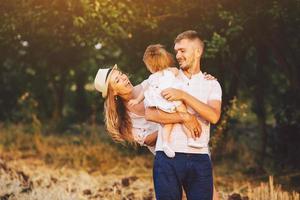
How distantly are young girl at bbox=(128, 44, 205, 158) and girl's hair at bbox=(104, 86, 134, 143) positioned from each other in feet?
1.67

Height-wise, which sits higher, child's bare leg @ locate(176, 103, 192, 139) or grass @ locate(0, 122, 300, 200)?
child's bare leg @ locate(176, 103, 192, 139)

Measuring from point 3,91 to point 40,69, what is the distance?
2.43 meters

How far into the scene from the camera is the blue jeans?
4.45 m

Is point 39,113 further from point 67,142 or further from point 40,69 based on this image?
point 67,142

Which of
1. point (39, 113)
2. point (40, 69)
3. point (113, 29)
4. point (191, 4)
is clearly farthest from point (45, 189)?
point (39, 113)

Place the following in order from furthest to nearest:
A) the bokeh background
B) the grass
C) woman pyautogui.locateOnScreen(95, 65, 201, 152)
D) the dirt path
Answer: the bokeh background, the grass, the dirt path, woman pyautogui.locateOnScreen(95, 65, 201, 152)

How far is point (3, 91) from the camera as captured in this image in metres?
20.8


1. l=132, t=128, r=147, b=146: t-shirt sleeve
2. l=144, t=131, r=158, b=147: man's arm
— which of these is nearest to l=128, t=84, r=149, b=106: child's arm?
l=132, t=128, r=147, b=146: t-shirt sleeve

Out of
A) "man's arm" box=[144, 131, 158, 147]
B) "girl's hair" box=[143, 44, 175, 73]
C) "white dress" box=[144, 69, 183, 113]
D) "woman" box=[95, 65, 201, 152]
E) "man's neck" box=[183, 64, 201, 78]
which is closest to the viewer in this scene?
"white dress" box=[144, 69, 183, 113]

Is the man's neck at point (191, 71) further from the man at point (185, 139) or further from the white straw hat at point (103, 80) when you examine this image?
the white straw hat at point (103, 80)

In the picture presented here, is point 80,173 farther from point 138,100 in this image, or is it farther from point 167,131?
point 167,131

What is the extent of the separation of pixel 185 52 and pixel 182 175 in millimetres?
856

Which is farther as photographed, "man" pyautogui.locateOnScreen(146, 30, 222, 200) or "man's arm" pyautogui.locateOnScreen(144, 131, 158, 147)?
"man's arm" pyautogui.locateOnScreen(144, 131, 158, 147)

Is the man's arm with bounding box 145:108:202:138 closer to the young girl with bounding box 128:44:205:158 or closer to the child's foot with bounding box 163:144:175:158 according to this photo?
the young girl with bounding box 128:44:205:158
